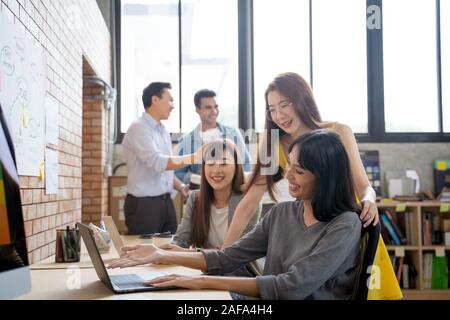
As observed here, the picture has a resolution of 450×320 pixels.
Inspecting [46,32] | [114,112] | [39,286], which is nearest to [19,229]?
[39,286]

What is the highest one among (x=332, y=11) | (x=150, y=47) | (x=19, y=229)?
(x=332, y=11)

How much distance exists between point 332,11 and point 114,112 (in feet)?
7.75

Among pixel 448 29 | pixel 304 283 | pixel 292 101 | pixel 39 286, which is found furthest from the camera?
pixel 448 29

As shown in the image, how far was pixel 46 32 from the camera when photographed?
101 inches

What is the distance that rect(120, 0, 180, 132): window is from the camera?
5148mm

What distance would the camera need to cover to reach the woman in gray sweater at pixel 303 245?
134 cm

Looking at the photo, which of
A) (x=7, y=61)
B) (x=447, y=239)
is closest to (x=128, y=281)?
(x=7, y=61)

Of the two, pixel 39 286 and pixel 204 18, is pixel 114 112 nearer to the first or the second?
pixel 204 18

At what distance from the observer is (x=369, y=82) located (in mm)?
5238

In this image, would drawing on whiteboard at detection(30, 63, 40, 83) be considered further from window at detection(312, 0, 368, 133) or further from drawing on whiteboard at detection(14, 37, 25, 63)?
window at detection(312, 0, 368, 133)

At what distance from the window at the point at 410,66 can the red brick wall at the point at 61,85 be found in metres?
2.86

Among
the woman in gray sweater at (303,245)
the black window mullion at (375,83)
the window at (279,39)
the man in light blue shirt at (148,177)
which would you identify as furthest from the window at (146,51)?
the woman in gray sweater at (303,245)

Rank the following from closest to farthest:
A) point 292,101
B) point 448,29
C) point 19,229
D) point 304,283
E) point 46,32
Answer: point 19,229 < point 304,283 < point 292,101 < point 46,32 < point 448,29

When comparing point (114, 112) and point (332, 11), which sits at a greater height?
point (332, 11)
